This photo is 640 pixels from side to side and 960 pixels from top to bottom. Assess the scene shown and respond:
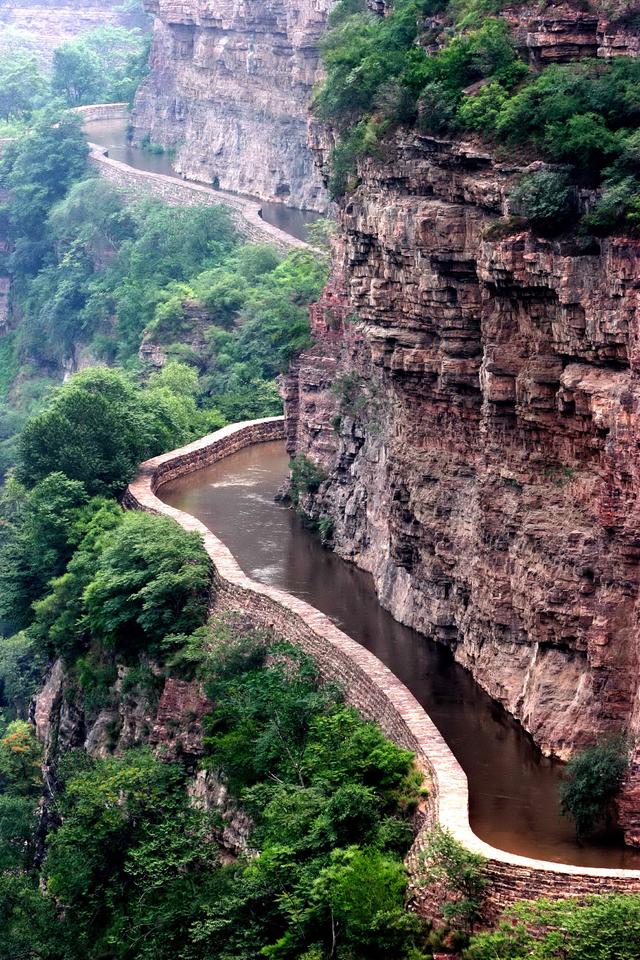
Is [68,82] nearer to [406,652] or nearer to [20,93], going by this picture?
[20,93]

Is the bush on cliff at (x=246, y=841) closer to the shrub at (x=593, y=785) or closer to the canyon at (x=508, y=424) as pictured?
the shrub at (x=593, y=785)

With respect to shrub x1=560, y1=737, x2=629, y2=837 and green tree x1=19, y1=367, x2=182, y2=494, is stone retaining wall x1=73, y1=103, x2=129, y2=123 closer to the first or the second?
green tree x1=19, y1=367, x2=182, y2=494

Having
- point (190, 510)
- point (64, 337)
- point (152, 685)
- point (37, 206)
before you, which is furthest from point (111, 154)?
point (152, 685)

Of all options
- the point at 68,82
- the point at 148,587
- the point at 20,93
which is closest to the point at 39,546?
the point at 148,587

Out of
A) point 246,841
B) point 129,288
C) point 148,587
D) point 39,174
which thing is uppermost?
point 39,174

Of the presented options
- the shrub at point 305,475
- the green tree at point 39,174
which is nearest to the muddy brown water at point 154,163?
the green tree at point 39,174
